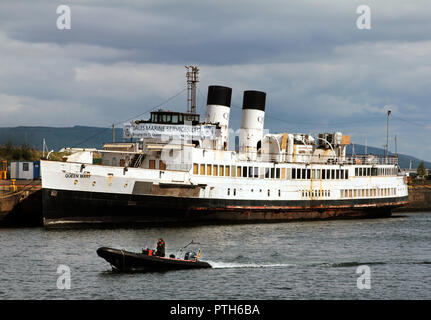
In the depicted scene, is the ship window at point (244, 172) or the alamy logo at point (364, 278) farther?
the ship window at point (244, 172)

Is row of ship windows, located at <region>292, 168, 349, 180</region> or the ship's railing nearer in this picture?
row of ship windows, located at <region>292, 168, 349, 180</region>

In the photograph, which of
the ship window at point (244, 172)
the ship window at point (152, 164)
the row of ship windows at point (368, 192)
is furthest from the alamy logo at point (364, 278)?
the row of ship windows at point (368, 192)

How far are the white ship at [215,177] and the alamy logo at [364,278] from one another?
19.4 metres

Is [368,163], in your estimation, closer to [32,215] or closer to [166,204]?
[166,204]

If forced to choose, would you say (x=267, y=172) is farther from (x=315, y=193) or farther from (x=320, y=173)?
(x=320, y=173)

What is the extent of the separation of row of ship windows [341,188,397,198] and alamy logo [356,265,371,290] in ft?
93.0

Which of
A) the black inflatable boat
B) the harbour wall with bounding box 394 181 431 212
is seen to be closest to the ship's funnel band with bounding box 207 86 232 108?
the black inflatable boat

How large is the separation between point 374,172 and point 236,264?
35530mm

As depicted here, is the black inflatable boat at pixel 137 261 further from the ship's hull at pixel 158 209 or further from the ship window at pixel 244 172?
the ship window at pixel 244 172

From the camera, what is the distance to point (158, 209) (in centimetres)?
5347

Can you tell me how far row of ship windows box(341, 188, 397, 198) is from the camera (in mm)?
67438

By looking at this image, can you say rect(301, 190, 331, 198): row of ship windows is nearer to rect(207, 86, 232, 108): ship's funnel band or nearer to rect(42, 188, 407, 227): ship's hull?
rect(42, 188, 407, 227): ship's hull

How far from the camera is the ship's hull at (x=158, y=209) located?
50906 mm

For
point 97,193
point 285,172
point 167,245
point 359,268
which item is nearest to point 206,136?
point 285,172
